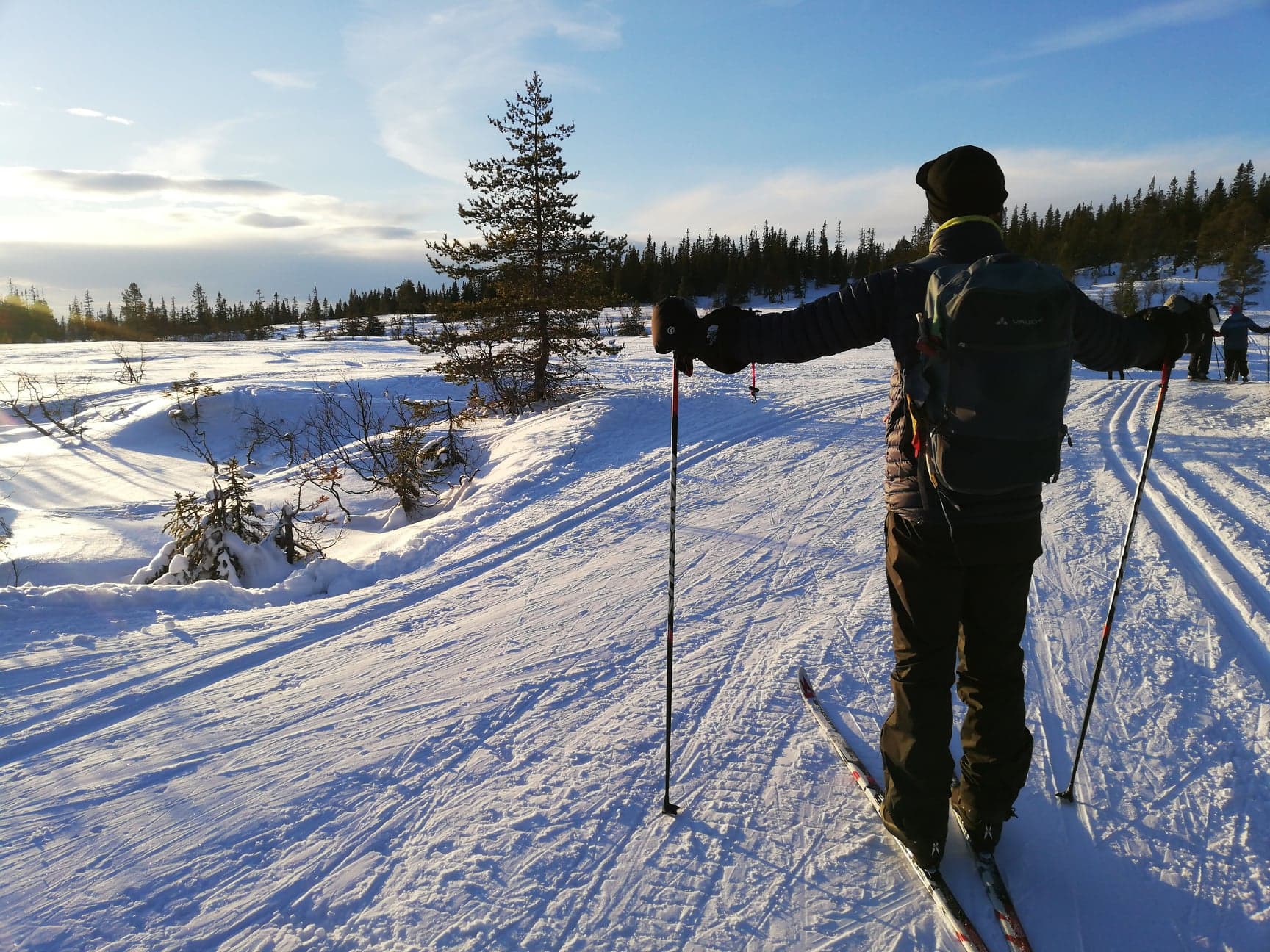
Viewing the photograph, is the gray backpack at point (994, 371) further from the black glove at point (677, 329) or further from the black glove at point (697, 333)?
the black glove at point (677, 329)

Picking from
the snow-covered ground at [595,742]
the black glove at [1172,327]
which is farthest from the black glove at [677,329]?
the snow-covered ground at [595,742]

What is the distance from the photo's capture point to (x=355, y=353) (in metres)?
32.7

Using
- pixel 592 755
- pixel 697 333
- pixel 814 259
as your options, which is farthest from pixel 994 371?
pixel 814 259

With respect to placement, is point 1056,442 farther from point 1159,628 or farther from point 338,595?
point 338,595

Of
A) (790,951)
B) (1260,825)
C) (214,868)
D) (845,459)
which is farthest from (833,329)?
(845,459)

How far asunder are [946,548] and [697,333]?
3.82ft

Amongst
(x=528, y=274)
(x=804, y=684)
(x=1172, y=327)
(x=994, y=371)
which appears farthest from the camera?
(x=528, y=274)

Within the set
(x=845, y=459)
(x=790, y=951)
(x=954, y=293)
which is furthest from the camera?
(x=845, y=459)

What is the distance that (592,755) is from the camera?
3.07 m

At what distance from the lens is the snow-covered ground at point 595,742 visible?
7.40 ft

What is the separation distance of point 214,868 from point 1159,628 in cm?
506

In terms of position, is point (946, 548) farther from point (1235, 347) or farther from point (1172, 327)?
point (1235, 347)

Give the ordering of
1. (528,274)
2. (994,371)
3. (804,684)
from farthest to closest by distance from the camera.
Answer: (528,274) → (804,684) → (994,371)

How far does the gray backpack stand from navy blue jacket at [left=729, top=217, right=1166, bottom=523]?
0.11 metres
